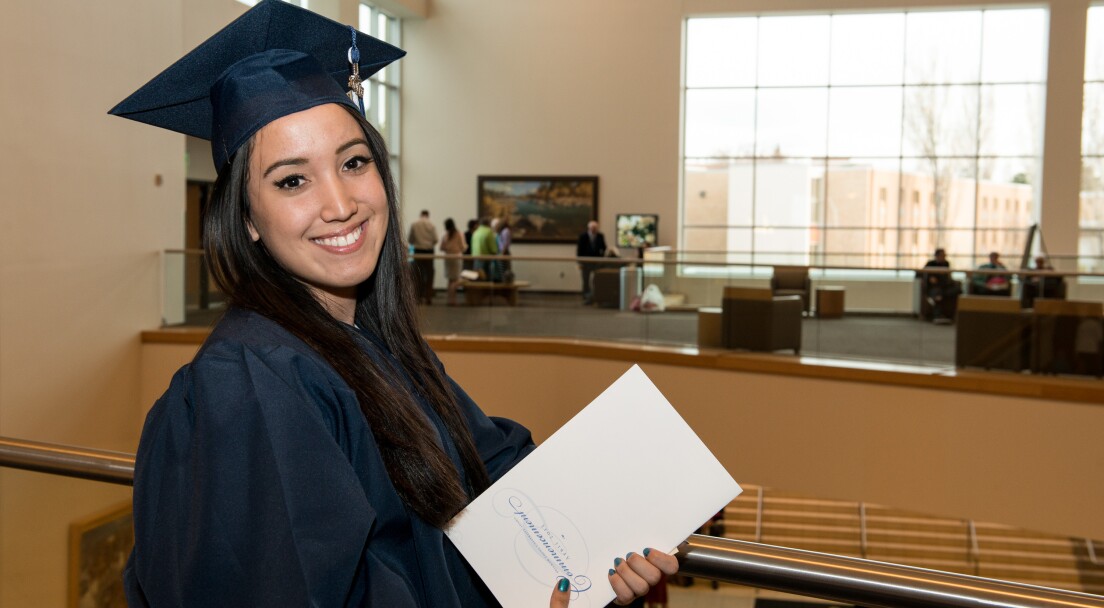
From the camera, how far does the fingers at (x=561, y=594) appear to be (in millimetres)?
1460

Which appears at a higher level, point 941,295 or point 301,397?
point 301,397

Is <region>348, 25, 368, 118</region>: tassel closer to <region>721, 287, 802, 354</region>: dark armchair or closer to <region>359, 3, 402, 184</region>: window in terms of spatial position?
<region>721, 287, 802, 354</region>: dark armchair

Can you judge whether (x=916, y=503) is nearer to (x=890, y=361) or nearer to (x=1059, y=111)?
(x=890, y=361)

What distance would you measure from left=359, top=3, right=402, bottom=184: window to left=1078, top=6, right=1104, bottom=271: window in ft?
42.8

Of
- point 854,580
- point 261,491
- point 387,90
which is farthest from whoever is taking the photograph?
point 387,90

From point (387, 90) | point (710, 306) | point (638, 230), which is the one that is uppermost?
point (387, 90)

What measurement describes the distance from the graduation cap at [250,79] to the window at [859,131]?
61.4 feet

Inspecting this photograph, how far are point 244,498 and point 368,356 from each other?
36 centimetres

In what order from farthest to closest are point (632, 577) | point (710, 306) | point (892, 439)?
point (710, 306) < point (892, 439) < point (632, 577)

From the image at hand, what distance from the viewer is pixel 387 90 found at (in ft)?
66.2

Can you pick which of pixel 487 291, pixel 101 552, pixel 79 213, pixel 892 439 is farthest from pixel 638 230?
pixel 101 552

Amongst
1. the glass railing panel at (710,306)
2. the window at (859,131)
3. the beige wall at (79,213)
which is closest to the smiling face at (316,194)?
the glass railing panel at (710,306)

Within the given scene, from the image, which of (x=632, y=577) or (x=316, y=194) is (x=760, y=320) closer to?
(x=632, y=577)

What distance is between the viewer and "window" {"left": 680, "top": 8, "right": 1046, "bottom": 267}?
18.9 metres
